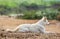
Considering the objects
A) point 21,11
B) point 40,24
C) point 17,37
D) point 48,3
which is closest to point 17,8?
point 21,11

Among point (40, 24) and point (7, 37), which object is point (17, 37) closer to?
point (7, 37)

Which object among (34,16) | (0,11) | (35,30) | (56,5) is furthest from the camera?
(56,5)

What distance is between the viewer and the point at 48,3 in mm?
20109

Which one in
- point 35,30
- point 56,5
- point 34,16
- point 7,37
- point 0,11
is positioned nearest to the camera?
point 7,37

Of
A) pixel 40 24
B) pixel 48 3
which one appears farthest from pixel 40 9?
pixel 40 24

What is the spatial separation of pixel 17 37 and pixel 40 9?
1235cm

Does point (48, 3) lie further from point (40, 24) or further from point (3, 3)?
point (40, 24)

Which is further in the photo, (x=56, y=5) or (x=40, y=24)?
(x=56, y=5)

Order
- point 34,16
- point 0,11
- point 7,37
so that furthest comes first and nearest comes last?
1. point 0,11
2. point 34,16
3. point 7,37

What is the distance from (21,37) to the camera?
26.4ft

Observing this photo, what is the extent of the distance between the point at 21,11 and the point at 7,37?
12.0 metres

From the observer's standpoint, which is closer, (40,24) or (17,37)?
(17,37)

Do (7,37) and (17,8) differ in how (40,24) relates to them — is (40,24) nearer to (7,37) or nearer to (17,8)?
(7,37)

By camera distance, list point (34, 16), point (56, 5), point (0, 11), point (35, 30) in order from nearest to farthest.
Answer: point (35, 30) → point (34, 16) → point (0, 11) → point (56, 5)
